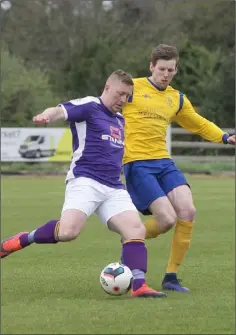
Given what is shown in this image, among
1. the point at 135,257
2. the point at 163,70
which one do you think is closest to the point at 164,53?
the point at 163,70

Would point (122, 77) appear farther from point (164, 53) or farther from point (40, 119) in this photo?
point (40, 119)

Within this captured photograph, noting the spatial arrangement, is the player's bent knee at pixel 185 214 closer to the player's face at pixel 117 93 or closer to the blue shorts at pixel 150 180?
the blue shorts at pixel 150 180

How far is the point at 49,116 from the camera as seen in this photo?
23.9 feet

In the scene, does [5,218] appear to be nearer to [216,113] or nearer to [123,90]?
[123,90]

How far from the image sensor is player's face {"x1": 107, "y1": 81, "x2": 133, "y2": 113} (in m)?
7.79

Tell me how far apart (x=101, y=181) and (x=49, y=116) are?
862 mm

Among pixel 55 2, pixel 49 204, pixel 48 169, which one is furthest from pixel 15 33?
pixel 49 204

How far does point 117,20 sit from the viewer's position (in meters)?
50.0

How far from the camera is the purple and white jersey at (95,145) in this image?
25.8 ft

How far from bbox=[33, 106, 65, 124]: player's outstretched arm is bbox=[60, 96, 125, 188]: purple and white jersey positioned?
31cm

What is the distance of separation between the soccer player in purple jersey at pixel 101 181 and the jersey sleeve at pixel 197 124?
1146 mm

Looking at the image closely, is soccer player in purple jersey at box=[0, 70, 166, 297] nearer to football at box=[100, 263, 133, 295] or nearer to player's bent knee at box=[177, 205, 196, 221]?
football at box=[100, 263, 133, 295]

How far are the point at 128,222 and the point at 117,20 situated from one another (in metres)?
43.0

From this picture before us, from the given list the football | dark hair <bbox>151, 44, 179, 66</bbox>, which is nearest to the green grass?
the football
